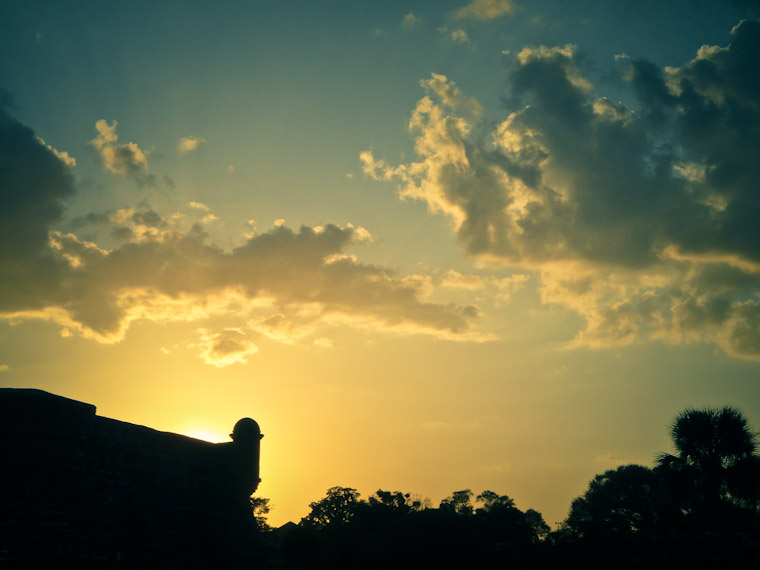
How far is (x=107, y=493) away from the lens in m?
17.6

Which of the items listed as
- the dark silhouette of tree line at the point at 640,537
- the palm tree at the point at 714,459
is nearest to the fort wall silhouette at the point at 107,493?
the dark silhouette of tree line at the point at 640,537

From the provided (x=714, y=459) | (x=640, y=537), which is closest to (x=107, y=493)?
(x=640, y=537)

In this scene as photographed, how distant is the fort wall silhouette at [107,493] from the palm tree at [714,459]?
22305 mm

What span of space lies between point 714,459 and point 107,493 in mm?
27416

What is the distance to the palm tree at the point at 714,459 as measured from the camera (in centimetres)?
2514

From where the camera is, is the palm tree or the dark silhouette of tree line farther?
the palm tree

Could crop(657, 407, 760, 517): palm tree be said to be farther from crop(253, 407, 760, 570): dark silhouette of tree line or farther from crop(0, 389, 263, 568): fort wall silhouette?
crop(0, 389, 263, 568): fort wall silhouette

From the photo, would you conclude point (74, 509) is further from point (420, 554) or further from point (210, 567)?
point (420, 554)

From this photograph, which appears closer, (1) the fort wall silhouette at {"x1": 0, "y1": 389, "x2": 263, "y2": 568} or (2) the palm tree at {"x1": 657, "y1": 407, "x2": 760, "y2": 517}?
(1) the fort wall silhouette at {"x1": 0, "y1": 389, "x2": 263, "y2": 568}

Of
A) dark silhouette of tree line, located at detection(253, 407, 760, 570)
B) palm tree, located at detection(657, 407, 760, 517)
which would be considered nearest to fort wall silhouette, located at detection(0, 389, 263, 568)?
dark silhouette of tree line, located at detection(253, 407, 760, 570)

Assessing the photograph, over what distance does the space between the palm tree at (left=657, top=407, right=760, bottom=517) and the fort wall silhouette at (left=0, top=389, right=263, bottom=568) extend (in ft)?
73.2

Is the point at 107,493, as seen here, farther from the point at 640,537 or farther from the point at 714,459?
the point at 714,459

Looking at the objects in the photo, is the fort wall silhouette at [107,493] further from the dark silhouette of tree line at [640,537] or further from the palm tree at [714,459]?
the palm tree at [714,459]

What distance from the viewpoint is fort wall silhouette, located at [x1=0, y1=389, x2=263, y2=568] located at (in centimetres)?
1534
